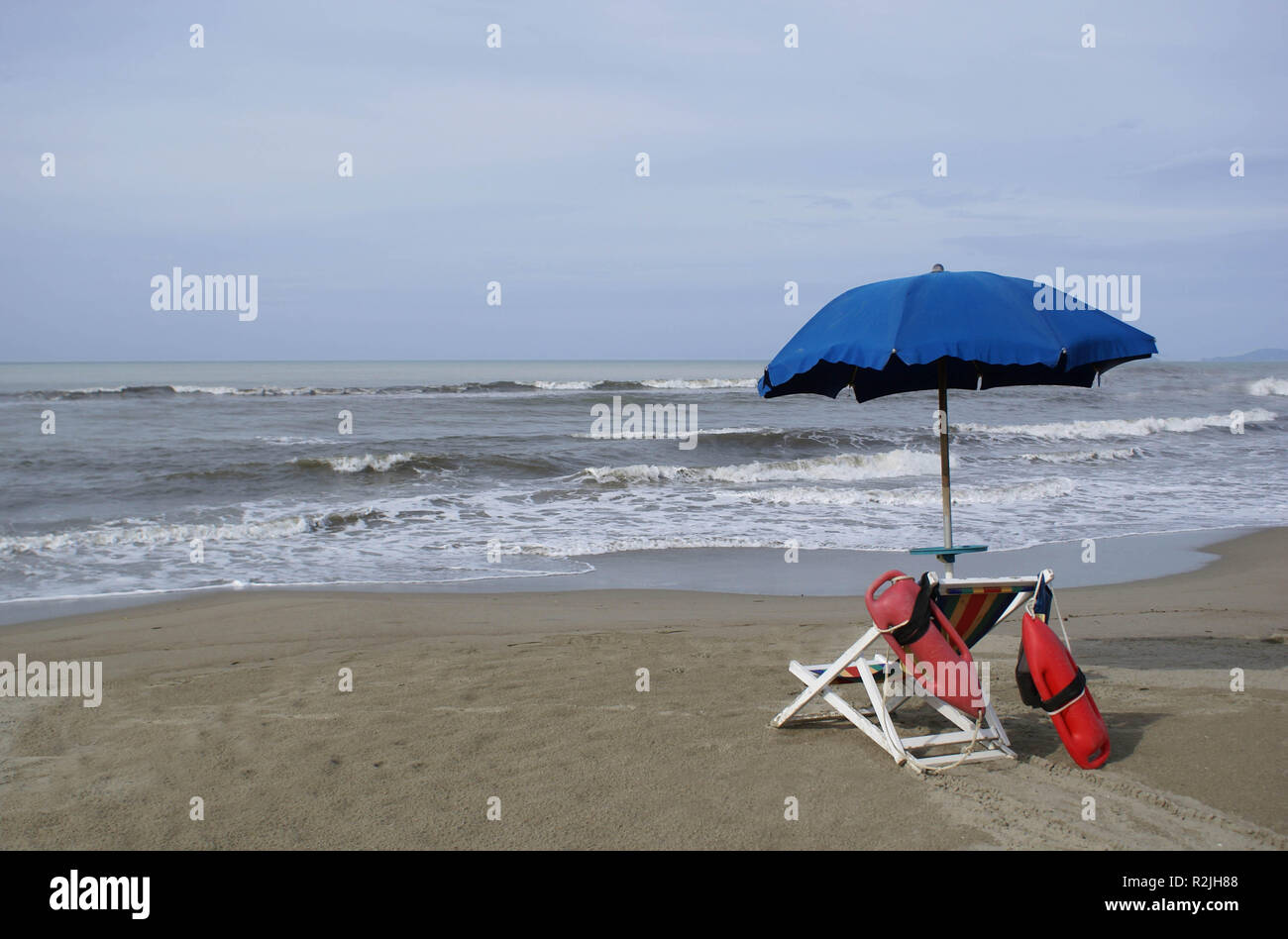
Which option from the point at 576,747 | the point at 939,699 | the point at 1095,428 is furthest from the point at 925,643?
the point at 1095,428

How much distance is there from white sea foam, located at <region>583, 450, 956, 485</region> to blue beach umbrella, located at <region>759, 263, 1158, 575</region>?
11.9 m

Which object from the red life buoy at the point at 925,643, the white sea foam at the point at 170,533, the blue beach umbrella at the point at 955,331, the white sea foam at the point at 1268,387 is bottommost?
the white sea foam at the point at 170,533

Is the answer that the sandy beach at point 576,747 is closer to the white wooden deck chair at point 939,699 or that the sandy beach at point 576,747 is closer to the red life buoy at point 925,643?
the white wooden deck chair at point 939,699

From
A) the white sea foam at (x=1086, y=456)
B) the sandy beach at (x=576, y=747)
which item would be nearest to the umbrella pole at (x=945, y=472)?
the sandy beach at (x=576, y=747)

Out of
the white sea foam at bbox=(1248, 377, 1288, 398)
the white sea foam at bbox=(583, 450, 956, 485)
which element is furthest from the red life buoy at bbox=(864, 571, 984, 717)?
the white sea foam at bbox=(1248, 377, 1288, 398)

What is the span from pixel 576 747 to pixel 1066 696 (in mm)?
2230

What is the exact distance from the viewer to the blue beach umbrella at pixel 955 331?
4.07 m

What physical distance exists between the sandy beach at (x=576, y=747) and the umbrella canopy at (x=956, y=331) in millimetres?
1809

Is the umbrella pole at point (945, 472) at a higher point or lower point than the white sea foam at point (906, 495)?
higher

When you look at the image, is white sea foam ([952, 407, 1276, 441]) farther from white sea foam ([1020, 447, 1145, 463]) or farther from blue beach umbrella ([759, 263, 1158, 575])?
blue beach umbrella ([759, 263, 1158, 575])

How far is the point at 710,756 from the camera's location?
4285 millimetres
